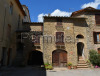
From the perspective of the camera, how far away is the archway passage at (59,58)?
13.6m

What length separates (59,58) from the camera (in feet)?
45.3

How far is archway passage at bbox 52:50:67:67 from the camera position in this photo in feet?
44.8

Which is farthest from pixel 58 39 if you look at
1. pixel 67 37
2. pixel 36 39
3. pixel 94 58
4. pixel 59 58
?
pixel 94 58

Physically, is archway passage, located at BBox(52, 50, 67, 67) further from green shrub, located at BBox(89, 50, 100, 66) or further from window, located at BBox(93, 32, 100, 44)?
window, located at BBox(93, 32, 100, 44)

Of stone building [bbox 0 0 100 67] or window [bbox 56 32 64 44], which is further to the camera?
window [bbox 56 32 64 44]

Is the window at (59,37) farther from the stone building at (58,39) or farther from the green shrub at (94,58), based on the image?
the green shrub at (94,58)

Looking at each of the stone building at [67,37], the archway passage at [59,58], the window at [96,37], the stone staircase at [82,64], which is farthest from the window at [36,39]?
the window at [96,37]

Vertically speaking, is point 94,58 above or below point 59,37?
below

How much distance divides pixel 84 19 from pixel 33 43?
8.14 metres

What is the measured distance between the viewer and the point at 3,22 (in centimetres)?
1098

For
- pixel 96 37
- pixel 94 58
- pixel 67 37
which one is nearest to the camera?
pixel 94 58

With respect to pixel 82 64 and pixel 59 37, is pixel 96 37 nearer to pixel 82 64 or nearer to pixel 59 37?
pixel 82 64

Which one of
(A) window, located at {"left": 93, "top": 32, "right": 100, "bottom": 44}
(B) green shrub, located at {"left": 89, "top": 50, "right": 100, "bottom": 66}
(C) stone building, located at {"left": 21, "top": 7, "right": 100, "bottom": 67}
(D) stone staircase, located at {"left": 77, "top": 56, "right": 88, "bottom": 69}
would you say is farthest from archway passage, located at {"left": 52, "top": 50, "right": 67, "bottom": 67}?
(A) window, located at {"left": 93, "top": 32, "right": 100, "bottom": 44}

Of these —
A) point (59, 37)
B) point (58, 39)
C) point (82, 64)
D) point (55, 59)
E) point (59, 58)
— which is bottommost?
point (82, 64)
